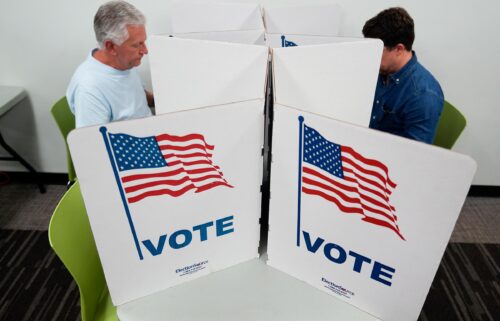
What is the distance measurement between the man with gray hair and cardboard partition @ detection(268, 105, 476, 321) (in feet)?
3.64

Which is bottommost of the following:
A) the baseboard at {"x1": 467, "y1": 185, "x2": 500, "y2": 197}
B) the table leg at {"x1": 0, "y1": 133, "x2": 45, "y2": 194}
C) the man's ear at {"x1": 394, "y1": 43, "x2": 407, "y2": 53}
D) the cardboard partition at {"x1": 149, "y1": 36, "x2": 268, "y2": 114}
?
the baseboard at {"x1": 467, "y1": 185, "x2": 500, "y2": 197}

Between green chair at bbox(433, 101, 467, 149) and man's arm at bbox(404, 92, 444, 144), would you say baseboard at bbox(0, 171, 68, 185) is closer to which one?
Result: man's arm at bbox(404, 92, 444, 144)

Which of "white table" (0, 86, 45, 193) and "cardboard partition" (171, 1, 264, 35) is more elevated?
"cardboard partition" (171, 1, 264, 35)

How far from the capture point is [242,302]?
1.06m

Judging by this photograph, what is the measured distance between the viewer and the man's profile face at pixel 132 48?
66.8 inches

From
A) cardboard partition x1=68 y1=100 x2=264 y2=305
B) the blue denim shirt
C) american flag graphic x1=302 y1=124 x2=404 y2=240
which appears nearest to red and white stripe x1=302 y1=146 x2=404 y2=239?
american flag graphic x1=302 y1=124 x2=404 y2=240

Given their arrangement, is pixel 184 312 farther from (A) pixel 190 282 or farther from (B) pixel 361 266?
(B) pixel 361 266

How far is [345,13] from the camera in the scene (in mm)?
2158

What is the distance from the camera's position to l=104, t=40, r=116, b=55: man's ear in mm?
1691

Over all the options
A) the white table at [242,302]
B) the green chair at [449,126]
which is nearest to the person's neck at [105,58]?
the white table at [242,302]

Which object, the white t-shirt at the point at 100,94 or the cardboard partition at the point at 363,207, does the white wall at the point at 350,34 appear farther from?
the cardboard partition at the point at 363,207

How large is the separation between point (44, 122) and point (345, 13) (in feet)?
7.14

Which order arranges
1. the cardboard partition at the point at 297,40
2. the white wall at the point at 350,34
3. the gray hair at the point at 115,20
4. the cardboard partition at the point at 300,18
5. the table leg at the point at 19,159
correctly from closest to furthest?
the cardboard partition at the point at 297,40 < the gray hair at the point at 115,20 < the cardboard partition at the point at 300,18 < the white wall at the point at 350,34 < the table leg at the point at 19,159

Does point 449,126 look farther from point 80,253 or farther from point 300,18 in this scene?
point 80,253
